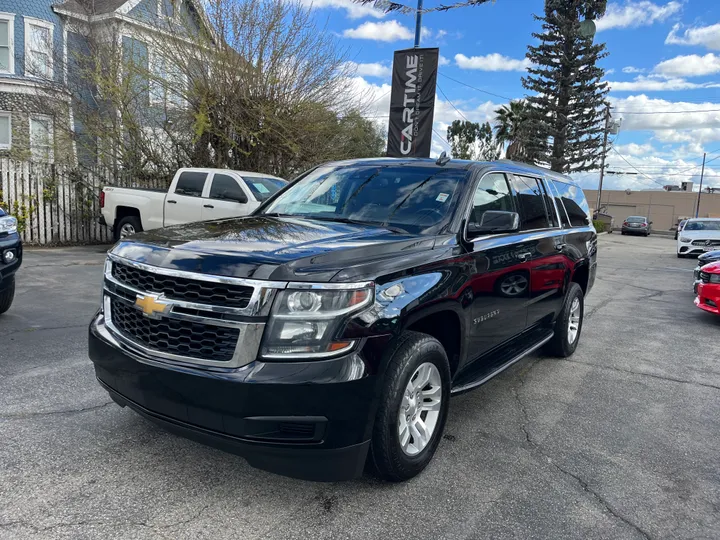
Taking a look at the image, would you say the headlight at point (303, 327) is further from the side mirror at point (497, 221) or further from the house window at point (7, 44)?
the house window at point (7, 44)

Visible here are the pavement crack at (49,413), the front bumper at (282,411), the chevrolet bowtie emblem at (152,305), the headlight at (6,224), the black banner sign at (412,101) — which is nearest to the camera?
the front bumper at (282,411)

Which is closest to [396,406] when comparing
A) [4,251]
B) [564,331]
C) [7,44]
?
[564,331]

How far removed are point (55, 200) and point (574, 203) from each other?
38.8ft

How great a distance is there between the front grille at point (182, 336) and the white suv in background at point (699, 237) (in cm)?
2021

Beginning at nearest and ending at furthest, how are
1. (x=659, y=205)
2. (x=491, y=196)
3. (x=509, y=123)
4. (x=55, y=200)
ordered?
(x=491, y=196) → (x=55, y=200) → (x=509, y=123) → (x=659, y=205)

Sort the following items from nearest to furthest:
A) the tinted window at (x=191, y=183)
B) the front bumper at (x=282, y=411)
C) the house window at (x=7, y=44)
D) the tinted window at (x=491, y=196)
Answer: the front bumper at (x=282, y=411) < the tinted window at (x=491, y=196) < the tinted window at (x=191, y=183) < the house window at (x=7, y=44)

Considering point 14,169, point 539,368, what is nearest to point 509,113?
point 14,169

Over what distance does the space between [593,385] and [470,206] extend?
230 cm

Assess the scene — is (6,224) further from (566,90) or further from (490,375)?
(566,90)

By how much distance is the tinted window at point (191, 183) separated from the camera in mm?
11180

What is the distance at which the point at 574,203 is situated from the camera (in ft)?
19.3

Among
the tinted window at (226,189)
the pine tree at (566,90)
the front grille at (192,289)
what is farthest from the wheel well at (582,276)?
the pine tree at (566,90)

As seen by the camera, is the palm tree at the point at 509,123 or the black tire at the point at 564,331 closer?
the black tire at the point at 564,331

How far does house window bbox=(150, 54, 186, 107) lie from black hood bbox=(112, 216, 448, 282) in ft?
40.0
